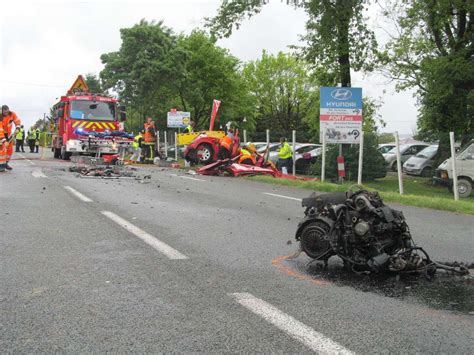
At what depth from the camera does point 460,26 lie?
887 inches

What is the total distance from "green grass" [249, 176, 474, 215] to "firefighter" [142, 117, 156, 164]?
7757 millimetres

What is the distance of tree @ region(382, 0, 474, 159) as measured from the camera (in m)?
20.8

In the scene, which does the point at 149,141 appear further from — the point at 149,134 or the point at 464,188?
A: the point at 464,188

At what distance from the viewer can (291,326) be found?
3840mm

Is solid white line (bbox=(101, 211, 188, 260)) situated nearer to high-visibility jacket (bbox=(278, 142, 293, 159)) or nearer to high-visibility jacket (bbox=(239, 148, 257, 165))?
high-visibility jacket (bbox=(239, 148, 257, 165))

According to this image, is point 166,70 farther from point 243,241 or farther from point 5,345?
point 5,345

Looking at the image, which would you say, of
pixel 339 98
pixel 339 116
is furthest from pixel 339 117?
pixel 339 98

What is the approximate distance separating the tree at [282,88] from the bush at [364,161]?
46641 millimetres

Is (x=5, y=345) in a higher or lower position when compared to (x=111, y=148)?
lower

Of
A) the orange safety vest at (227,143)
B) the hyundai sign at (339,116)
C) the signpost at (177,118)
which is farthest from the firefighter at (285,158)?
the signpost at (177,118)

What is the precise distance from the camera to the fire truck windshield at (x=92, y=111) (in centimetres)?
2388

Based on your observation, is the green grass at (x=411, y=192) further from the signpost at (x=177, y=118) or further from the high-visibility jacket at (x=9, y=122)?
the signpost at (x=177, y=118)

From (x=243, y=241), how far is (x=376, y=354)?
3640mm

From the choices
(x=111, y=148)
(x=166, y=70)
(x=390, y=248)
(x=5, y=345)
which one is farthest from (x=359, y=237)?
(x=166, y=70)
